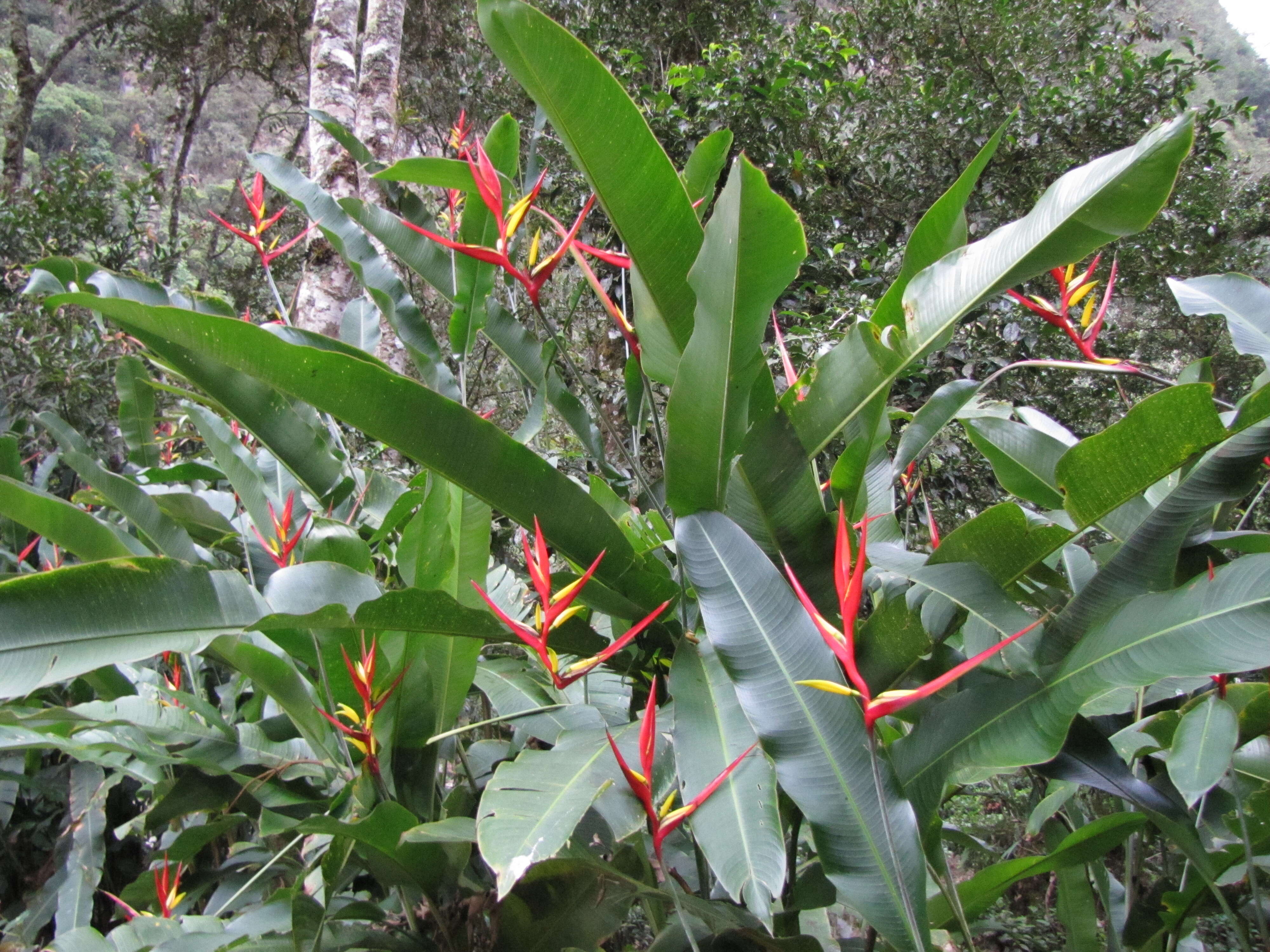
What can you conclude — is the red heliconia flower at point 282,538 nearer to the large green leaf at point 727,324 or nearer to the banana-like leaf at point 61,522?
the banana-like leaf at point 61,522

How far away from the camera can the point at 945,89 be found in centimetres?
393

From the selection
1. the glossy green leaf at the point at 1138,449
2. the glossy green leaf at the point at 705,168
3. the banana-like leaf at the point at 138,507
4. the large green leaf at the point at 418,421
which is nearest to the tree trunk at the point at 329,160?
the banana-like leaf at the point at 138,507

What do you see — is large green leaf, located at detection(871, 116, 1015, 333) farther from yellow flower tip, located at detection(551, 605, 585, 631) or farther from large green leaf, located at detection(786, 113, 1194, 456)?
yellow flower tip, located at detection(551, 605, 585, 631)

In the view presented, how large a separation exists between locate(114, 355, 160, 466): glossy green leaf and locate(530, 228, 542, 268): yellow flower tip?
2.99 feet

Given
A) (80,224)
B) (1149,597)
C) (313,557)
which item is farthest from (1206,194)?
(80,224)

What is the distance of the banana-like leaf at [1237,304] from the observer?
787mm

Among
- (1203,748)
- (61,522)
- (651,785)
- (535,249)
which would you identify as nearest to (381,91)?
(535,249)

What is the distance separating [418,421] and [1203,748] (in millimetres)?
712

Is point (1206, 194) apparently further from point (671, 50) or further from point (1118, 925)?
point (1118, 925)

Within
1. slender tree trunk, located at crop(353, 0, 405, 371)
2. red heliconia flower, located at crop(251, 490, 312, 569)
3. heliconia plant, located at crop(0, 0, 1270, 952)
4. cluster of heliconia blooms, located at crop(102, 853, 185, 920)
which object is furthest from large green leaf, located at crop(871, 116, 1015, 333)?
slender tree trunk, located at crop(353, 0, 405, 371)

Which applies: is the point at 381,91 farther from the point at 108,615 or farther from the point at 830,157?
the point at 108,615

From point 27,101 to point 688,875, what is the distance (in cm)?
734

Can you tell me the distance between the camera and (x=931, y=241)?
2.48 ft

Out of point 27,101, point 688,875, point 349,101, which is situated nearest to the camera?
point 688,875
